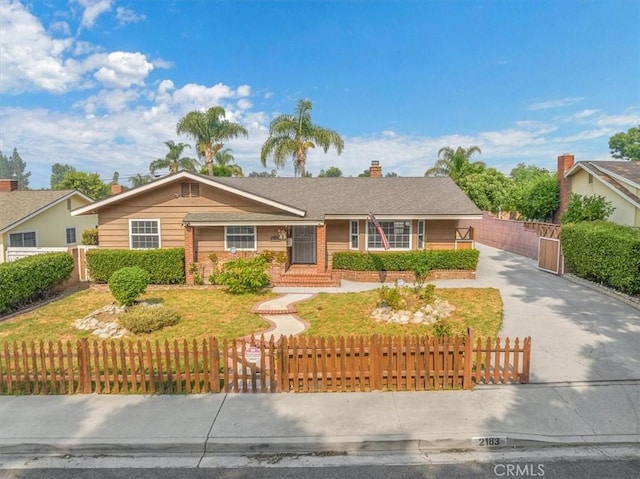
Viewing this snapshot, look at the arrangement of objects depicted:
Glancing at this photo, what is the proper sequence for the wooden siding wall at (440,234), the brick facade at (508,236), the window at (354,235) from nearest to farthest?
1. the wooden siding wall at (440,234)
2. the window at (354,235)
3. the brick facade at (508,236)

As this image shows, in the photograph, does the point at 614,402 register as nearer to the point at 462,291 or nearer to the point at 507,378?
the point at 507,378

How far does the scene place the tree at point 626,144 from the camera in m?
79.9

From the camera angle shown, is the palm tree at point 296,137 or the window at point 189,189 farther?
the palm tree at point 296,137

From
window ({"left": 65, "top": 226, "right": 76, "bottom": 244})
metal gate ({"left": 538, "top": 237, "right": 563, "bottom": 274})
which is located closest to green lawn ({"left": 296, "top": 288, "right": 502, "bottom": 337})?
metal gate ({"left": 538, "top": 237, "right": 563, "bottom": 274})

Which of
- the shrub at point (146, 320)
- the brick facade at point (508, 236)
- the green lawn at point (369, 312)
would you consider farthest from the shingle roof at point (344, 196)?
the shrub at point (146, 320)

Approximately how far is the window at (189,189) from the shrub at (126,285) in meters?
6.01

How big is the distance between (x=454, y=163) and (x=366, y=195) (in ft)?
68.3

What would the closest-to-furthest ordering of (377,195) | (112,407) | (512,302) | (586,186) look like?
(112,407)
(512,302)
(377,195)
(586,186)

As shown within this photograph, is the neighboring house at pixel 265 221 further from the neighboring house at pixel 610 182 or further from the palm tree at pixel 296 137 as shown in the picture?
the palm tree at pixel 296 137

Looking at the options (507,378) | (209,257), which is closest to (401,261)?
(209,257)

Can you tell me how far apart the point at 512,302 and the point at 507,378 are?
682 centimetres

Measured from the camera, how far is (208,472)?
16.9ft
